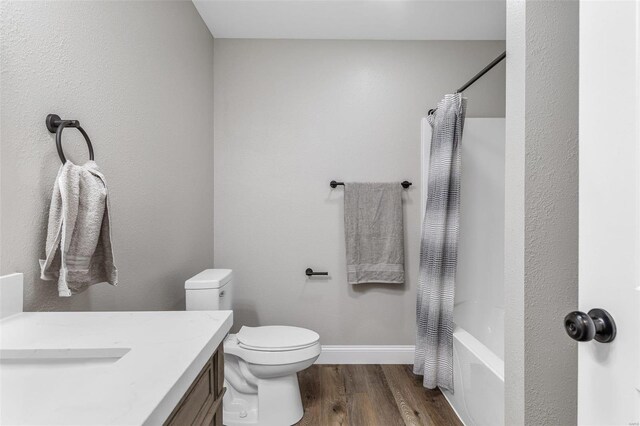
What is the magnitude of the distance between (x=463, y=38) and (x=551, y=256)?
83.4 inches

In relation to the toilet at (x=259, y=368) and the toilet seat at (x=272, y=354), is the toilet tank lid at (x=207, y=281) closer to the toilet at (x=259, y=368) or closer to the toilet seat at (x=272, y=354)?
the toilet at (x=259, y=368)

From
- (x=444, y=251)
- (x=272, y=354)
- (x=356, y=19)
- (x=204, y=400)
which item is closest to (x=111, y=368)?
(x=204, y=400)

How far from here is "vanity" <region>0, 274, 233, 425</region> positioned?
502 millimetres

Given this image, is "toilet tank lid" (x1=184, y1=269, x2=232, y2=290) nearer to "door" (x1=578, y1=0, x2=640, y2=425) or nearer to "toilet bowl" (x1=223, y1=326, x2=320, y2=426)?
"toilet bowl" (x1=223, y1=326, x2=320, y2=426)

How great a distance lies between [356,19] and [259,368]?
7.31 ft

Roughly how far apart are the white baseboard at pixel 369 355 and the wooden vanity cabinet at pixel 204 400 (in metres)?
1.73

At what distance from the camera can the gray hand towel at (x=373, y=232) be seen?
2.54 meters

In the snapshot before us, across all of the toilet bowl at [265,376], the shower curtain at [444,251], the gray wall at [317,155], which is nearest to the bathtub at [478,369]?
the shower curtain at [444,251]

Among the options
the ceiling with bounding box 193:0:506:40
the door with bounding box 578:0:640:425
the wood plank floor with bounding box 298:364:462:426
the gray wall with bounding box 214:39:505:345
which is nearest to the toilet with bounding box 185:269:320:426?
the wood plank floor with bounding box 298:364:462:426

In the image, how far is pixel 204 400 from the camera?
2.75ft

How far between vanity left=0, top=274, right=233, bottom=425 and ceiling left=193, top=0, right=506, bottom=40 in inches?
79.7

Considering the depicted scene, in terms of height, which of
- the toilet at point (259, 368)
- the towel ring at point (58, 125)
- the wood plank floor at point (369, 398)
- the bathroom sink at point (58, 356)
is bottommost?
the wood plank floor at point (369, 398)

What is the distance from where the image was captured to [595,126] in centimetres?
67

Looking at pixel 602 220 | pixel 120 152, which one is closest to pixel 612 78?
pixel 602 220
